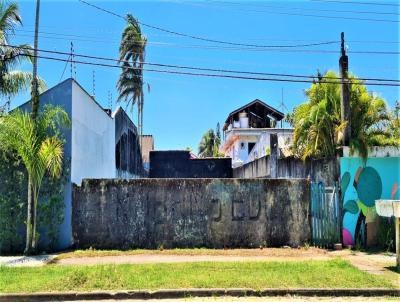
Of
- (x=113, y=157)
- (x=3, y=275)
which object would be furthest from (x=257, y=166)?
(x=3, y=275)

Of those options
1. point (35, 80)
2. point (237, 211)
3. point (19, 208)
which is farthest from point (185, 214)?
point (35, 80)

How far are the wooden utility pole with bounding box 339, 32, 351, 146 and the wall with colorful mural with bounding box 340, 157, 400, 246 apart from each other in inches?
43.9

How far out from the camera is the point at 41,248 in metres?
12.9

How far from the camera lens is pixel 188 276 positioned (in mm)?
9062

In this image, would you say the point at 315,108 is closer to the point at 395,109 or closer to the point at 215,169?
the point at 395,109

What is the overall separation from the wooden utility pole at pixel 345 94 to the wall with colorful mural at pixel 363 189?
3.66 ft

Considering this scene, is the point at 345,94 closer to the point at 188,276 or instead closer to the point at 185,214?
the point at 185,214

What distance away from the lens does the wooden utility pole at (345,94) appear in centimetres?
1416

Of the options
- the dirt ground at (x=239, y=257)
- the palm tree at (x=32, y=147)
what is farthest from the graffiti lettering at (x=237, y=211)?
the palm tree at (x=32, y=147)

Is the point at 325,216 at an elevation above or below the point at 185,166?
below

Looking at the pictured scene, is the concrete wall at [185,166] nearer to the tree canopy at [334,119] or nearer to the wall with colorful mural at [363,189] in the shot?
the tree canopy at [334,119]

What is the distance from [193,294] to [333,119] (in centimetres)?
895

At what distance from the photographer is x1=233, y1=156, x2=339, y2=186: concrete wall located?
45.9 feet

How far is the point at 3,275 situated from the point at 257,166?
47.7ft
